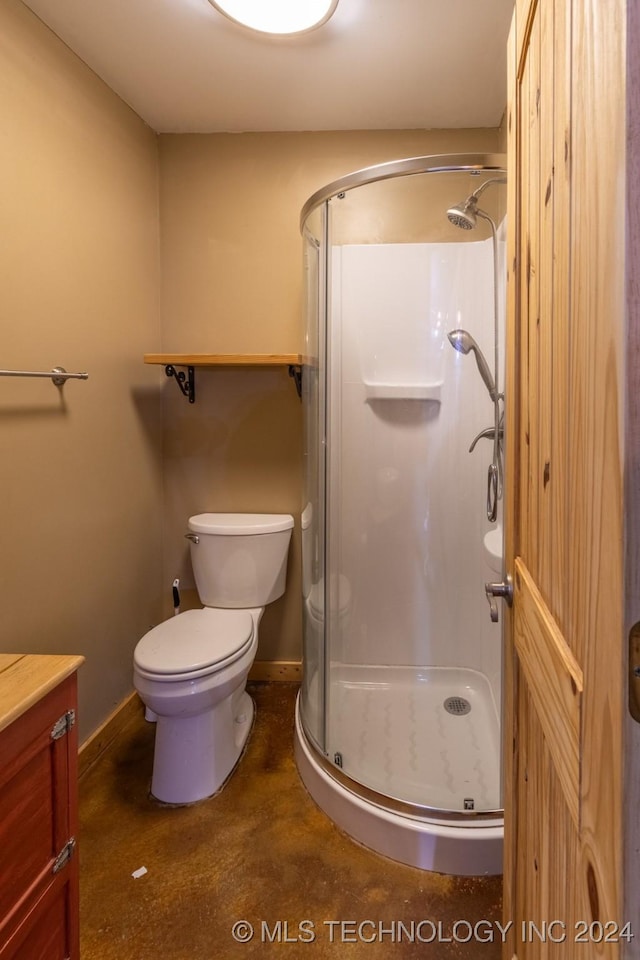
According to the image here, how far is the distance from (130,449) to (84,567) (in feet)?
1.69

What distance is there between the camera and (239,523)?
2.13 meters

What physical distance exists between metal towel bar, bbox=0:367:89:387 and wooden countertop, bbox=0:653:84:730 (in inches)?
29.5

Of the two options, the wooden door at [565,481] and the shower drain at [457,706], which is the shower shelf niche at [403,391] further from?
the shower drain at [457,706]

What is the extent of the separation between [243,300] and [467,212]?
3.29 feet

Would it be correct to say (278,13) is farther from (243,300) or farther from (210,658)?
(210,658)

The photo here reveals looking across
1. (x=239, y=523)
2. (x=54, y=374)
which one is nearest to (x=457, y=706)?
(x=239, y=523)

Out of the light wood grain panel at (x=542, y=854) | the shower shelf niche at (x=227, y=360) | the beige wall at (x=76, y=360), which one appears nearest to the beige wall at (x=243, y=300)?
the beige wall at (x=76, y=360)

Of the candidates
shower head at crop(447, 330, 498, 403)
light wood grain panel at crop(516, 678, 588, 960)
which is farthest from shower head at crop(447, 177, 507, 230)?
light wood grain panel at crop(516, 678, 588, 960)

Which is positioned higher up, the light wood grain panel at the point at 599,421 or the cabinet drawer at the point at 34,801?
the light wood grain panel at the point at 599,421

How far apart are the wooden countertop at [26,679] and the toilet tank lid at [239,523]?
1050 millimetres

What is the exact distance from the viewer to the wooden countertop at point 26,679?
2.83 feet

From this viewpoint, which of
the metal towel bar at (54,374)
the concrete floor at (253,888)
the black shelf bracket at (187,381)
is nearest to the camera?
the concrete floor at (253,888)

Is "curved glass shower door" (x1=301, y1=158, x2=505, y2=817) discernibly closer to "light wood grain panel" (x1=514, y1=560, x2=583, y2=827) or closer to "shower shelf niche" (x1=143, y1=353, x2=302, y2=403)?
"shower shelf niche" (x1=143, y1=353, x2=302, y2=403)

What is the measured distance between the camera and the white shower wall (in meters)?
1.86
